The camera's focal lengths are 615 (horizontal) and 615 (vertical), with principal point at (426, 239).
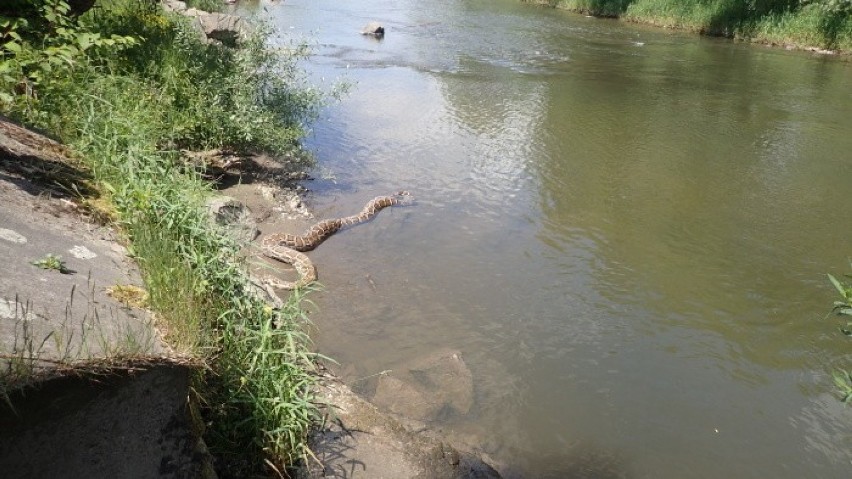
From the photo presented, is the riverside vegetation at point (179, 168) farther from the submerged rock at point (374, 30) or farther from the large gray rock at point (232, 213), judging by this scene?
the submerged rock at point (374, 30)

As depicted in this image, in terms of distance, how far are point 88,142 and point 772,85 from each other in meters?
20.1

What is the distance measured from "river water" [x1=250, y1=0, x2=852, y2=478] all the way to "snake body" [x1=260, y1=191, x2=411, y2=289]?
215 mm

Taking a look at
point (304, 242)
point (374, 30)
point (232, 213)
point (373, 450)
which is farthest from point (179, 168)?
point (374, 30)

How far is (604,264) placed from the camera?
8250mm

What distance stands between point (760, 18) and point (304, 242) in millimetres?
28153

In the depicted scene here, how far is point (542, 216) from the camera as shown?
9789 mm

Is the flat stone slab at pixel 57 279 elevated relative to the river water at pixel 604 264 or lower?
elevated

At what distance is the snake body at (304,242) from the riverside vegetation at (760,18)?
24.6m

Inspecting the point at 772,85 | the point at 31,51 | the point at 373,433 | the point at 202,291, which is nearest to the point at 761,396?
the point at 373,433

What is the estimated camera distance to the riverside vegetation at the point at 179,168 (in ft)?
11.7

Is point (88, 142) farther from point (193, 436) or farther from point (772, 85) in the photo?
point (772, 85)

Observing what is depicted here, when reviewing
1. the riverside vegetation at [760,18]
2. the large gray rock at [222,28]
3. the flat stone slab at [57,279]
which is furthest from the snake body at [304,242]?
the riverside vegetation at [760,18]

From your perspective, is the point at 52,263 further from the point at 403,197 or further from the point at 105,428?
the point at 403,197

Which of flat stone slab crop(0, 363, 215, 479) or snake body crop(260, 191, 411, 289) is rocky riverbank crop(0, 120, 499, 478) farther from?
snake body crop(260, 191, 411, 289)
